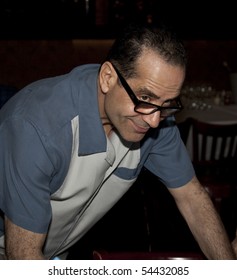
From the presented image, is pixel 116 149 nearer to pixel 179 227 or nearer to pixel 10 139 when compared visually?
pixel 10 139

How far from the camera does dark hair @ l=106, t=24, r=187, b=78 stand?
1184mm

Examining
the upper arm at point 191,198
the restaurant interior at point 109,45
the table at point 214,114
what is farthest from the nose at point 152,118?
the table at point 214,114

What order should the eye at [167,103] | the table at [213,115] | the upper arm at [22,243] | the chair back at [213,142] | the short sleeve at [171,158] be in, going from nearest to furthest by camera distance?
the upper arm at [22,243] → the eye at [167,103] → the short sleeve at [171,158] → the chair back at [213,142] → the table at [213,115]

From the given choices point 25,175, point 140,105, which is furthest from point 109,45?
point 25,175

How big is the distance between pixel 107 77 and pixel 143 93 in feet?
0.47

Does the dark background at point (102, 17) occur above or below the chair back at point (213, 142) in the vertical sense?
above

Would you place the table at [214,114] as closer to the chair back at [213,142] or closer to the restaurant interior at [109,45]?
the restaurant interior at [109,45]

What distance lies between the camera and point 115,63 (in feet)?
4.16

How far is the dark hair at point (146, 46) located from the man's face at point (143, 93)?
0.02 m

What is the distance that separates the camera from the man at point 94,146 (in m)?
1.16

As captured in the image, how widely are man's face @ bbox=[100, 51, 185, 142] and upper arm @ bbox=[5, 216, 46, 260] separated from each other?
0.38 m

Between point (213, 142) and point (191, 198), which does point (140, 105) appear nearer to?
point (191, 198)

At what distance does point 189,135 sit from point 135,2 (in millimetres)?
2295

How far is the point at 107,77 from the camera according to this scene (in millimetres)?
1300
